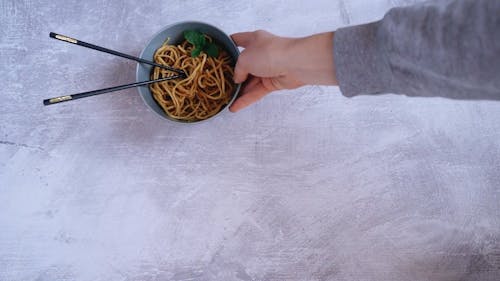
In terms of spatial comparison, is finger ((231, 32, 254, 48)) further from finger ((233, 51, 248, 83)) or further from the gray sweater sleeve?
the gray sweater sleeve

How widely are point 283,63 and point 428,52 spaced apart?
228 mm

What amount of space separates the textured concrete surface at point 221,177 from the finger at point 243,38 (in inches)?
3.0

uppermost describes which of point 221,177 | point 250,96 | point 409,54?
point 409,54

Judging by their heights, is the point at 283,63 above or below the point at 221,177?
above

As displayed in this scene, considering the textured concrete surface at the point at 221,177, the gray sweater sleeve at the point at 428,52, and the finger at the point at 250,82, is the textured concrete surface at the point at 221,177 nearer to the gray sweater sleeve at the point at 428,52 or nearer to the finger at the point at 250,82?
the finger at the point at 250,82

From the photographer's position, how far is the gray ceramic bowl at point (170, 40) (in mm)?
663

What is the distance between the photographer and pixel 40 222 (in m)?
0.74

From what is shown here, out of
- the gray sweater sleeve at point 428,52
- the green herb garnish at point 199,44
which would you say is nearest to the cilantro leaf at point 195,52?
the green herb garnish at point 199,44

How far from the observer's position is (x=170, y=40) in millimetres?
701

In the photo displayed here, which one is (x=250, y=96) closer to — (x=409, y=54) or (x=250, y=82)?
(x=250, y=82)

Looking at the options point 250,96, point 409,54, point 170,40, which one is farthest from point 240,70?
point 409,54

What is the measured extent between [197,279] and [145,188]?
0.20 m

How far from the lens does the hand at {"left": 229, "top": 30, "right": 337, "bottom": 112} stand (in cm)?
57

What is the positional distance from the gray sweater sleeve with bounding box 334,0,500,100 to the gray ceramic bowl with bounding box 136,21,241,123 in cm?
22
